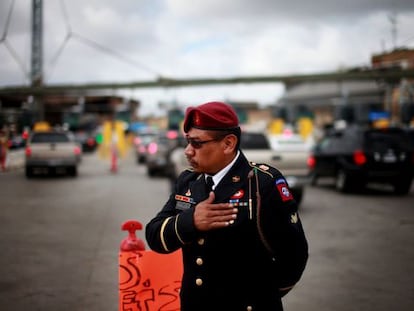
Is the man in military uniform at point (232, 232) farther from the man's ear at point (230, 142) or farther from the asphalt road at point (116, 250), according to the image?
the asphalt road at point (116, 250)

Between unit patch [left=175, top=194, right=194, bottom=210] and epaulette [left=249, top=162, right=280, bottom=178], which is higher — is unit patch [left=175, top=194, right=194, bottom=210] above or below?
below

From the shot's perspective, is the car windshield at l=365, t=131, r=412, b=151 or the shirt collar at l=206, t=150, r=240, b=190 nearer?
the shirt collar at l=206, t=150, r=240, b=190

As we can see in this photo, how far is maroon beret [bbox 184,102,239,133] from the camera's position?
2.33 m

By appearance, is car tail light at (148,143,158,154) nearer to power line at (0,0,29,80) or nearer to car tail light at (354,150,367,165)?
car tail light at (354,150,367,165)

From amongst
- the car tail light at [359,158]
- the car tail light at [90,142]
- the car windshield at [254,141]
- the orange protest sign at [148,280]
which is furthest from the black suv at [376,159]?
the car tail light at [90,142]

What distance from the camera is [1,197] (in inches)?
464

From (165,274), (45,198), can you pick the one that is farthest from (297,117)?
(165,274)

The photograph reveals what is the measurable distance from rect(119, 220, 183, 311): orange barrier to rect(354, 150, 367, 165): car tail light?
36.0ft

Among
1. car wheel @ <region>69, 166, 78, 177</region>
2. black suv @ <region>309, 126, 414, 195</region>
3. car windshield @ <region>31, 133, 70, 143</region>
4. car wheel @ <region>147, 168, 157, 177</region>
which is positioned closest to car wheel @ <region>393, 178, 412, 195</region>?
black suv @ <region>309, 126, 414, 195</region>

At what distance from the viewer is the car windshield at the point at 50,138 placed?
783 inches

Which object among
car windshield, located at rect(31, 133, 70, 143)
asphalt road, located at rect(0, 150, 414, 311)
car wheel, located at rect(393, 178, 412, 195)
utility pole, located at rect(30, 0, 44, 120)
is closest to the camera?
asphalt road, located at rect(0, 150, 414, 311)

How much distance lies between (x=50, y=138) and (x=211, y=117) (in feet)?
63.1

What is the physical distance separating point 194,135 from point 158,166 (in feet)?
59.4

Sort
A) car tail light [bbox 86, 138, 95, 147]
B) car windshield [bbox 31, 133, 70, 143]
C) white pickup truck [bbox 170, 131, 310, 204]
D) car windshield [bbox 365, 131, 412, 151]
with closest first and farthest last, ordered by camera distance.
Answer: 1. white pickup truck [bbox 170, 131, 310, 204]
2. car windshield [bbox 365, 131, 412, 151]
3. car windshield [bbox 31, 133, 70, 143]
4. car tail light [bbox 86, 138, 95, 147]
